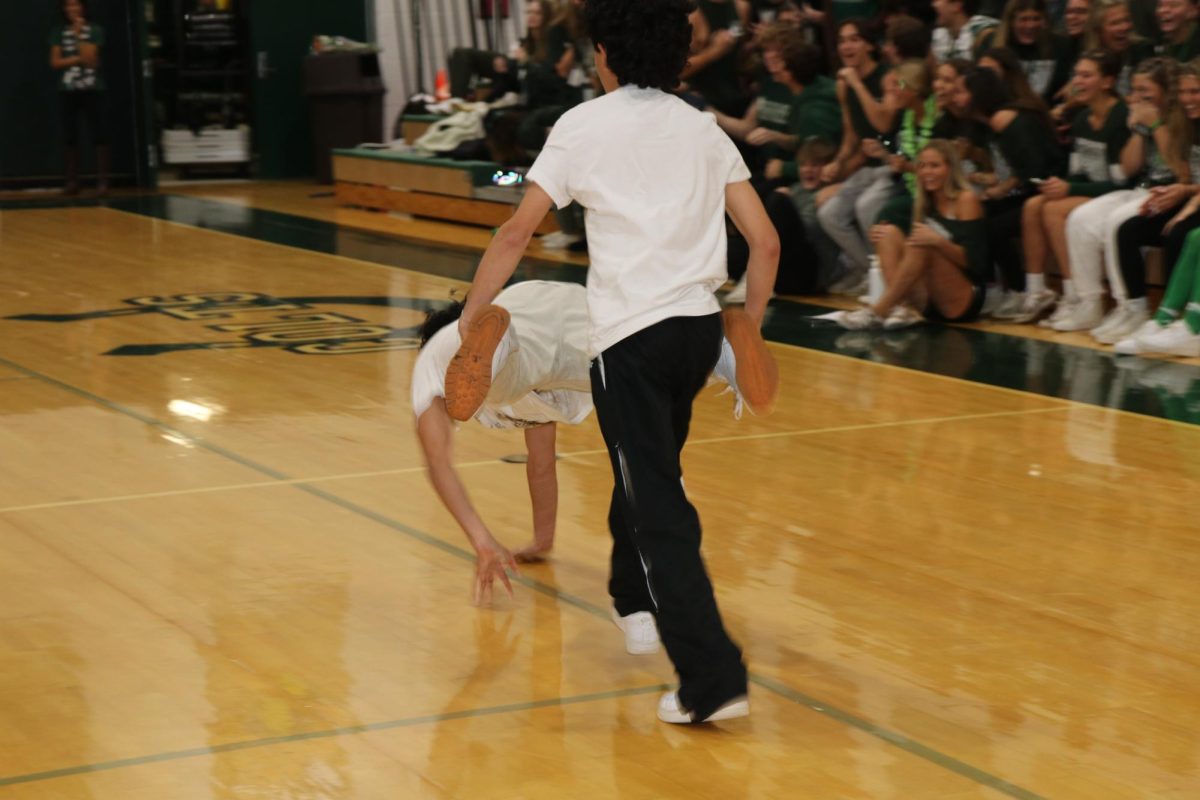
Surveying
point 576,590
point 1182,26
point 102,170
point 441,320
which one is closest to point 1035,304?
point 1182,26

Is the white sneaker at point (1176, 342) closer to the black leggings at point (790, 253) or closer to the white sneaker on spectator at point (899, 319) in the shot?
the white sneaker on spectator at point (899, 319)

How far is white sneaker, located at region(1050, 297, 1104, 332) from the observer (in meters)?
8.05

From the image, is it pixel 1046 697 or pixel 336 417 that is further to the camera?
pixel 336 417

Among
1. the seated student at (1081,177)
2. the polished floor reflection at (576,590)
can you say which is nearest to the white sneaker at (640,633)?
the polished floor reflection at (576,590)

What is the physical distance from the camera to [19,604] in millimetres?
4035

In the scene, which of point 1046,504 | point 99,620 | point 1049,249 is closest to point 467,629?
point 99,620

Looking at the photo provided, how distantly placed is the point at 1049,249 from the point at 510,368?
5240mm

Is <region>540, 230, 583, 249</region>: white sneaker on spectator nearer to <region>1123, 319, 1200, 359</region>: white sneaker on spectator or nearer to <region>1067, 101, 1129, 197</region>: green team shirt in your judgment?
<region>1067, 101, 1129, 197</region>: green team shirt

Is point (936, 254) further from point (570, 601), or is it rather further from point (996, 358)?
point (570, 601)

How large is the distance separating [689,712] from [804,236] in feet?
20.3

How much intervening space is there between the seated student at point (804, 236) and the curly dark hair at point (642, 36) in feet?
19.2

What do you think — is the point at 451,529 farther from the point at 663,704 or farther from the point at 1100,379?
the point at 1100,379

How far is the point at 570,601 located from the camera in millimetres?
4125

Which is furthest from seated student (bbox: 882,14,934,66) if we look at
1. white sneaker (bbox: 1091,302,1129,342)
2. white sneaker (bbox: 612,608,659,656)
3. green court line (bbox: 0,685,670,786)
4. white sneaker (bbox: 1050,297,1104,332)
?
green court line (bbox: 0,685,670,786)
